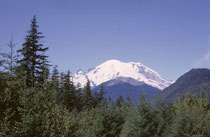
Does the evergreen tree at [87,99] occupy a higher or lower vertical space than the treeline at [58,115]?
higher

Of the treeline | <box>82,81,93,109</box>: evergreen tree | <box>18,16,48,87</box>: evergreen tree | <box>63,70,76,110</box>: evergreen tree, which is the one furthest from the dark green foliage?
<box>82,81,93,109</box>: evergreen tree

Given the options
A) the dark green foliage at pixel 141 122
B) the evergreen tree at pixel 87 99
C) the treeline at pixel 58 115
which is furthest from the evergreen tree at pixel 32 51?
the evergreen tree at pixel 87 99

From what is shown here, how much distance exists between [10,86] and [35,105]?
2010 millimetres

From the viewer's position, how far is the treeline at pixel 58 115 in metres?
8.11

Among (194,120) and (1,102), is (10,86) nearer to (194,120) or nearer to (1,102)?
(1,102)

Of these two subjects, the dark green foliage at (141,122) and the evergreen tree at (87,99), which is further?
the evergreen tree at (87,99)

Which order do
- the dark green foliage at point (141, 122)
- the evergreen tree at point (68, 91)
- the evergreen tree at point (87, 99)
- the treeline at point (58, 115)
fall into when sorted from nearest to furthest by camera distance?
the treeline at point (58, 115)
the dark green foliage at point (141, 122)
the evergreen tree at point (68, 91)
the evergreen tree at point (87, 99)

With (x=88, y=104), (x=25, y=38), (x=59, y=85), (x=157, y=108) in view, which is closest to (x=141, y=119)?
(x=157, y=108)

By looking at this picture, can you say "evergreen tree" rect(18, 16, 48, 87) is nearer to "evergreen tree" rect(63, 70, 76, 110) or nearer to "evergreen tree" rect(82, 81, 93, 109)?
"evergreen tree" rect(63, 70, 76, 110)

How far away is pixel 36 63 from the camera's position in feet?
83.8

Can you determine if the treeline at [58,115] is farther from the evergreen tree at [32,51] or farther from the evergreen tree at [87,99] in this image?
the evergreen tree at [87,99]

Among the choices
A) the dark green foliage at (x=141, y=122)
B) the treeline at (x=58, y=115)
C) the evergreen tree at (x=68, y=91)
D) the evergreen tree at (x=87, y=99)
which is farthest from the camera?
the evergreen tree at (x=87, y=99)

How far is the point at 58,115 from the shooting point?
→ 809 cm

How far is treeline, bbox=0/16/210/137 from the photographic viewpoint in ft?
26.6
